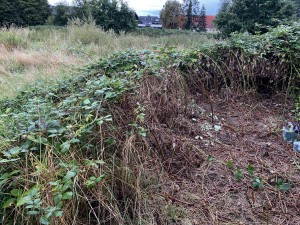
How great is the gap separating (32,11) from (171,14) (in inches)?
312

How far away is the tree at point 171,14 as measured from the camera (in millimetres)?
15117

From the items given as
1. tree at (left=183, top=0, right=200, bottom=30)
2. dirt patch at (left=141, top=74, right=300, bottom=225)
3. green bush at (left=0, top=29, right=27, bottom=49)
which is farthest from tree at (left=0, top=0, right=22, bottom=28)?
dirt patch at (left=141, top=74, right=300, bottom=225)

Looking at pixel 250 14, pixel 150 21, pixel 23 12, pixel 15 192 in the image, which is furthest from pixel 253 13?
pixel 15 192

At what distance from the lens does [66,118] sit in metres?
1.51

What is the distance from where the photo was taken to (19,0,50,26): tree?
13070mm

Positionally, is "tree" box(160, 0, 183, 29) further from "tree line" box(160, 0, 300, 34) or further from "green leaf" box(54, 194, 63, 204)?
"green leaf" box(54, 194, 63, 204)

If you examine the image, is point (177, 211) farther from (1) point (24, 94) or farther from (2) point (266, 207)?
(1) point (24, 94)

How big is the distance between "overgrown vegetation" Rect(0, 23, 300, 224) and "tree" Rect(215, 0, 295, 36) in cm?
947

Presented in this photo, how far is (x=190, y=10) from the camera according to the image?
15.7 metres

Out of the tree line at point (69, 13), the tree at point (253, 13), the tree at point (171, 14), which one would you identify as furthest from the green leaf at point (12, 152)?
the tree at point (171, 14)

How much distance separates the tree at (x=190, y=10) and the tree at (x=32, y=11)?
8203 mm

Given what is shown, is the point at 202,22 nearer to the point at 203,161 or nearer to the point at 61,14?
the point at 61,14

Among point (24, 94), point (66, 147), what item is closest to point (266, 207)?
point (66, 147)

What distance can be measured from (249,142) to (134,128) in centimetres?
129
